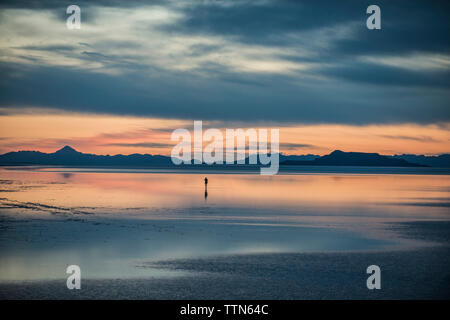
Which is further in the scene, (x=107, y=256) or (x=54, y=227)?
(x=54, y=227)

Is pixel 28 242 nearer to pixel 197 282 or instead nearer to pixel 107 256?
pixel 107 256

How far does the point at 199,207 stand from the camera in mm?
32125

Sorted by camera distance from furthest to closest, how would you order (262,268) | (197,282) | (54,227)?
(54,227)
(262,268)
(197,282)

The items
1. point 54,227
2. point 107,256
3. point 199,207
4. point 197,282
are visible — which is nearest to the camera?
point 197,282

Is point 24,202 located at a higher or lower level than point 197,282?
higher
